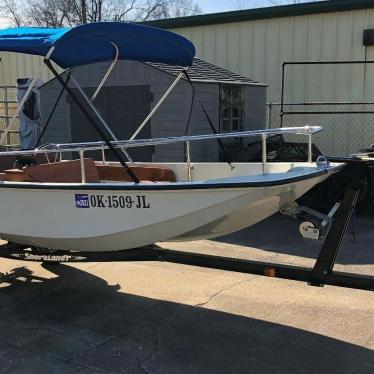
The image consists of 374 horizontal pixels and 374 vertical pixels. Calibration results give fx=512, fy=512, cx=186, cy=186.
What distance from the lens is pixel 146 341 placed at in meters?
4.07

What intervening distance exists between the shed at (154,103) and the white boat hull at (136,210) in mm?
4650

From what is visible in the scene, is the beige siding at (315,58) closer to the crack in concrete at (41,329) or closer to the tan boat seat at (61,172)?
A: the tan boat seat at (61,172)

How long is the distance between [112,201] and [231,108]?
6.32 m

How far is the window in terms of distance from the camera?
31.5 ft

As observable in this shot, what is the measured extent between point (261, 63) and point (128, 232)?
9.22 metres

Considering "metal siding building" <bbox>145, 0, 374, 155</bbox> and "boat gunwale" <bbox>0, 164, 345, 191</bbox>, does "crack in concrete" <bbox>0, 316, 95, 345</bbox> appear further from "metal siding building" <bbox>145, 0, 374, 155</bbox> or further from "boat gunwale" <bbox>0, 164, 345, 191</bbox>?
"metal siding building" <bbox>145, 0, 374, 155</bbox>

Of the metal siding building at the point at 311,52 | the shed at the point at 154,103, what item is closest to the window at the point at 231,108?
the shed at the point at 154,103

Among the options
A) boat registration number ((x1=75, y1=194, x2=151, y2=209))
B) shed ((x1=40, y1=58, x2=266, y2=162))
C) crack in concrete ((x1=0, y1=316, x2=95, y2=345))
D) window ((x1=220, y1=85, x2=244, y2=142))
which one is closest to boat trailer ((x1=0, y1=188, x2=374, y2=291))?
boat registration number ((x1=75, y1=194, x2=151, y2=209))

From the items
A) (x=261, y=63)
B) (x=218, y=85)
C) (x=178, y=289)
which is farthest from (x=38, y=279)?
(x=261, y=63)

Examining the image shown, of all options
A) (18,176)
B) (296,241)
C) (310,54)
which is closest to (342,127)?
(310,54)

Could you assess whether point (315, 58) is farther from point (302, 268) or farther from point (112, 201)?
point (112, 201)

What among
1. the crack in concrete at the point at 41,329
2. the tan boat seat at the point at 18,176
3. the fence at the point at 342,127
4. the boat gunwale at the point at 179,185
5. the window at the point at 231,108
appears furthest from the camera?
the fence at the point at 342,127

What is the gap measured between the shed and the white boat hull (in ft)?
15.3

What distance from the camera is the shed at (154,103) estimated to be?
8789 millimetres
